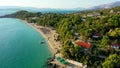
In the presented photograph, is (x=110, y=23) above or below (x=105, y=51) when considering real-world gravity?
above

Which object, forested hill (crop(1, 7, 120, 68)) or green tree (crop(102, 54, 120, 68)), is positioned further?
forested hill (crop(1, 7, 120, 68))

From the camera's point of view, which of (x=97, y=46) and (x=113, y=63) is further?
(x=97, y=46)

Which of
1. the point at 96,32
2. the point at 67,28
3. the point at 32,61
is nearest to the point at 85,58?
the point at 32,61

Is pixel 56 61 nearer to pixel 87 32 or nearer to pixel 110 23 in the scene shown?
pixel 87 32

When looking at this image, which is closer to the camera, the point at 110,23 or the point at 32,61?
the point at 32,61

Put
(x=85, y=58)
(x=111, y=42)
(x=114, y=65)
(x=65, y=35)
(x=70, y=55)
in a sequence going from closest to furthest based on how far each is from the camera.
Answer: (x=114, y=65)
(x=85, y=58)
(x=70, y=55)
(x=111, y=42)
(x=65, y=35)

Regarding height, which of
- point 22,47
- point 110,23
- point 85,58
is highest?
point 110,23

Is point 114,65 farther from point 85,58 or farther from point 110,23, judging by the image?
point 110,23

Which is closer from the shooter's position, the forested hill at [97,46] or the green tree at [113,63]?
the green tree at [113,63]

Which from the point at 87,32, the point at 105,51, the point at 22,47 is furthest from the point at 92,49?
the point at 22,47

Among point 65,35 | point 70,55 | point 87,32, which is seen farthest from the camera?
point 65,35
